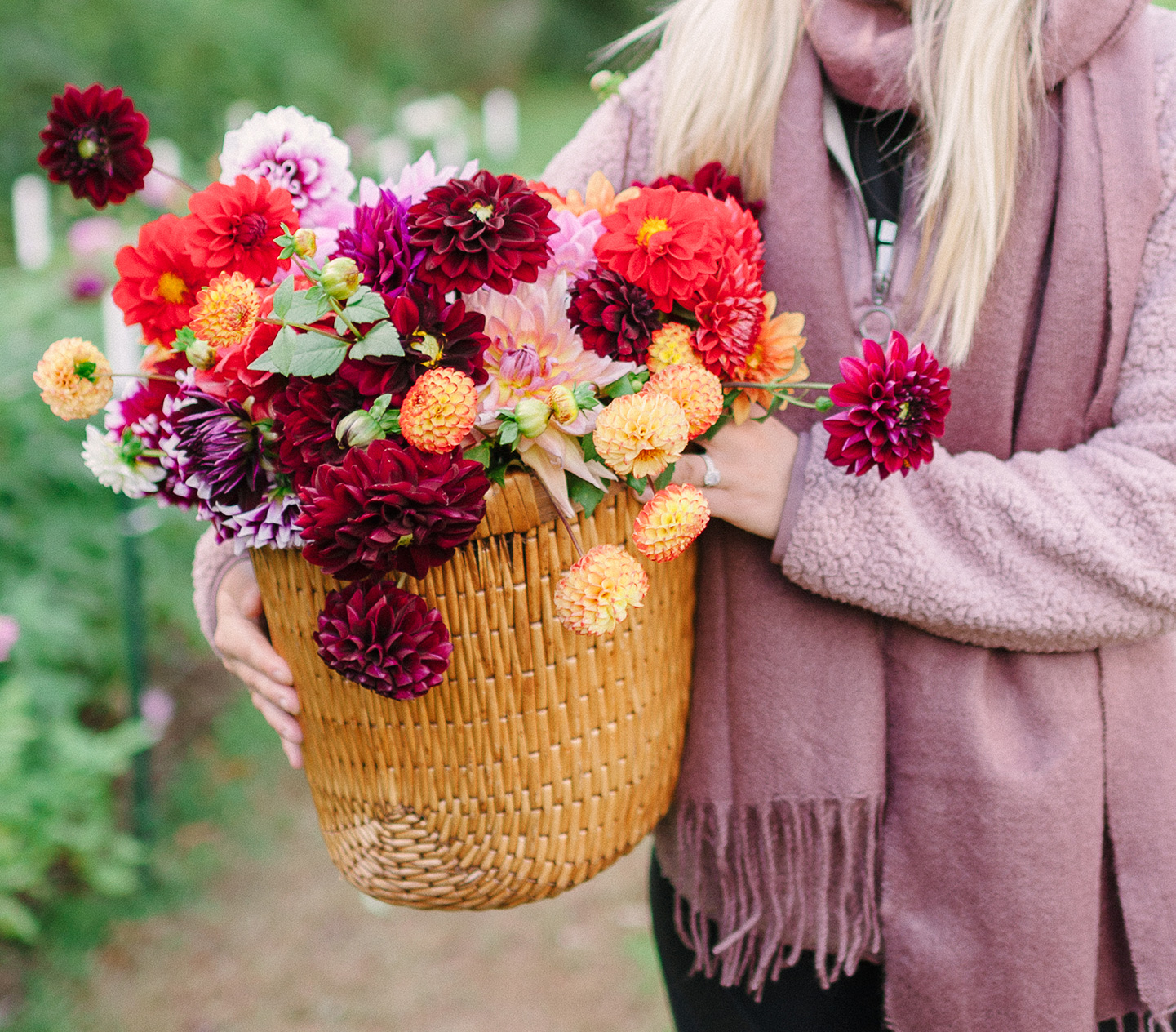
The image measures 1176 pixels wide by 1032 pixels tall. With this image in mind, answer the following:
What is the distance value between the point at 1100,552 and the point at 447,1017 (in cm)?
198

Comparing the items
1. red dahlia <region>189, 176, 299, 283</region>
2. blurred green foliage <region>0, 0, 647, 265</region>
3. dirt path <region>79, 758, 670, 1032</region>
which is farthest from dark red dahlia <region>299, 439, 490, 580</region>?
blurred green foliage <region>0, 0, 647, 265</region>

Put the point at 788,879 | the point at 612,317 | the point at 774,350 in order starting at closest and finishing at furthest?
the point at 612,317, the point at 774,350, the point at 788,879

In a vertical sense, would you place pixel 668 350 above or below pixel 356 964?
above

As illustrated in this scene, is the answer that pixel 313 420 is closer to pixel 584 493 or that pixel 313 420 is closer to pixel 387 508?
pixel 387 508

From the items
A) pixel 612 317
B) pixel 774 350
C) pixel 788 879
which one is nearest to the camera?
pixel 612 317

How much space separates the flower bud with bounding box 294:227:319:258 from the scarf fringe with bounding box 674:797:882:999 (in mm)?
710

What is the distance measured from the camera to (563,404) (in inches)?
31.3

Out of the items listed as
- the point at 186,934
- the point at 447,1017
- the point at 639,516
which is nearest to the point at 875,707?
the point at 639,516

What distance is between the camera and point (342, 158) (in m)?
0.97

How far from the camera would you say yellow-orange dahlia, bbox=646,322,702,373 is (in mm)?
877

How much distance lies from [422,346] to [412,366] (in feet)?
0.05

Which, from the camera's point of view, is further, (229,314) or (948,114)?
(948,114)

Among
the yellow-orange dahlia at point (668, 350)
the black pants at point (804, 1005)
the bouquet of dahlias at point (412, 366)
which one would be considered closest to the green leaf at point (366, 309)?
the bouquet of dahlias at point (412, 366)

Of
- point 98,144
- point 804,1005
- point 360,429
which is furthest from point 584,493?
point 804,1005
